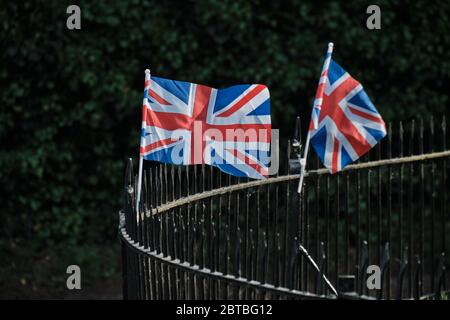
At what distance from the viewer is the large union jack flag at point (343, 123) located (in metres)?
5.36

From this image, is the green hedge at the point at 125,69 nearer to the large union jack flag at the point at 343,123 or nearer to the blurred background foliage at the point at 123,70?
the blurred background foliage at the point at 123,70

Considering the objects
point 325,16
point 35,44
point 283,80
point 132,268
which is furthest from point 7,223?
point 132,268

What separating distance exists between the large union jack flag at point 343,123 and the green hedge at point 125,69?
3612 mm

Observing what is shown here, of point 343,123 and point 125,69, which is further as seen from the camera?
point 125,69

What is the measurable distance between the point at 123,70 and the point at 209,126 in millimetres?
3632

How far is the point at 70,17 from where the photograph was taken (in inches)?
345

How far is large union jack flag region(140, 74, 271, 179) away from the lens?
5.42 m

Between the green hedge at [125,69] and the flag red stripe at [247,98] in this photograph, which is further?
the green hedge at [125,69]

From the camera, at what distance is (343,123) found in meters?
5.38

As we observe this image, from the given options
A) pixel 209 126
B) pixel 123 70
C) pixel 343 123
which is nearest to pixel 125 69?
pixel 123 70

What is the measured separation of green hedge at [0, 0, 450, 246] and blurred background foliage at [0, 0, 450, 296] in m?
0.01

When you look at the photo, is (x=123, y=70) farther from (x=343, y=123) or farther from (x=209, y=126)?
(x=343, y=123)

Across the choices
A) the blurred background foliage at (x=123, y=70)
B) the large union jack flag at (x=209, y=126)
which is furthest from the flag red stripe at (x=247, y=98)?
the blurred background foliage at (x=123, y=70)

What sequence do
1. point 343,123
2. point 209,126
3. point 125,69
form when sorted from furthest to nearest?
point 125,69 < point 209,126 < point 343,123
